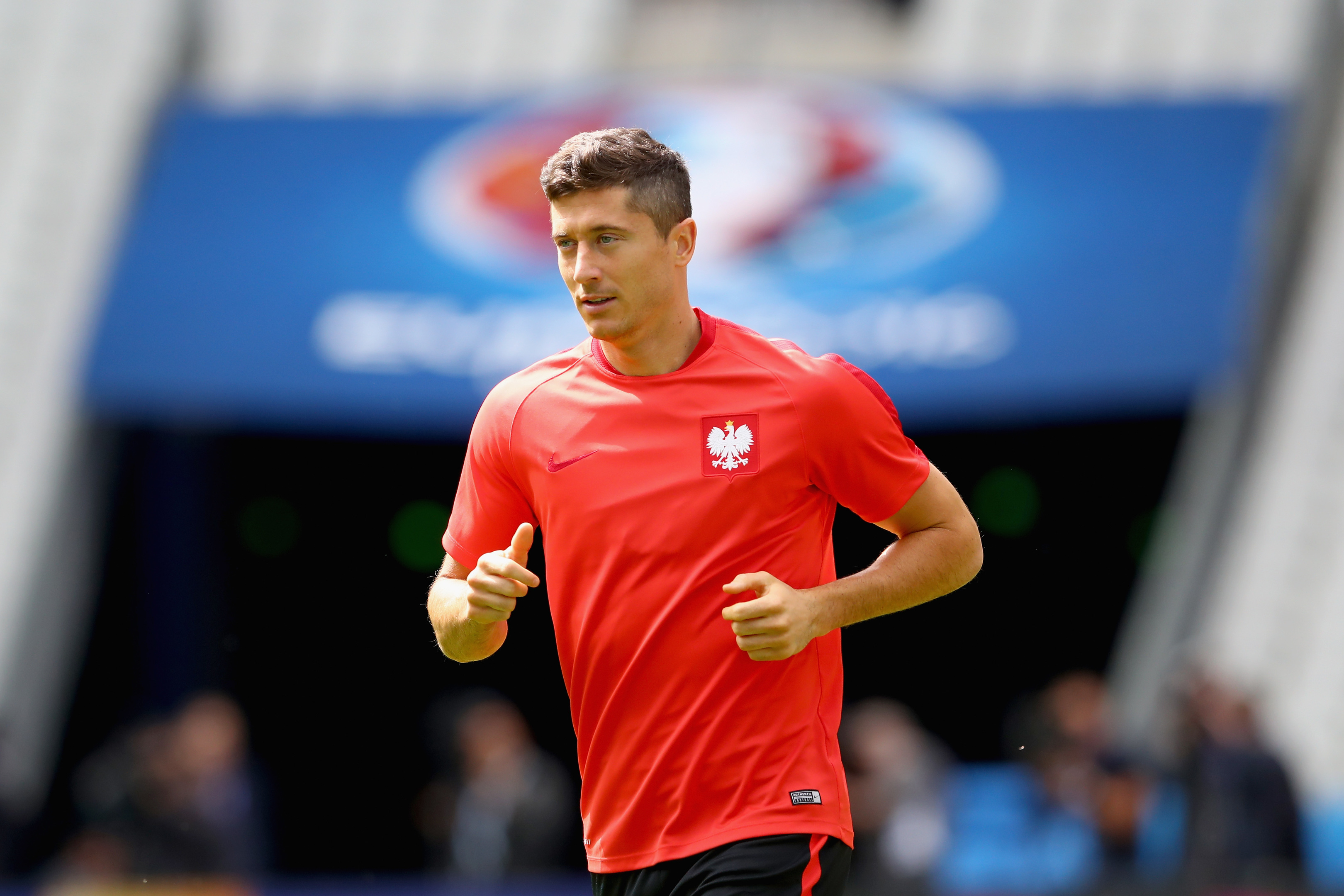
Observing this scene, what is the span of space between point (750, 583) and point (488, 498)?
2.29 ft

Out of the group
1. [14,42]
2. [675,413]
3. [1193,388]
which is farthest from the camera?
[14,42]

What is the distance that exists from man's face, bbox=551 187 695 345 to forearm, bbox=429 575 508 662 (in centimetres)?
59

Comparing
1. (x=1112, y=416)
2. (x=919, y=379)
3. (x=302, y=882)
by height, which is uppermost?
(x=919, y=379)

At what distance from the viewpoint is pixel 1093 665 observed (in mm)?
15984

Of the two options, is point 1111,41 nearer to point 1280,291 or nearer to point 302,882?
point 1280,291

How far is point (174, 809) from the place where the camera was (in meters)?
9.75

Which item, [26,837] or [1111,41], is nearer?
[26,837]

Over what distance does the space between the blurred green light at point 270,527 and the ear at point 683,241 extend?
1277 centimetres

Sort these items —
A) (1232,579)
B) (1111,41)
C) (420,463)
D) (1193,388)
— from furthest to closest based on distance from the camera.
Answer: (420,463), (1111,41), (1232,579), (1193,388)

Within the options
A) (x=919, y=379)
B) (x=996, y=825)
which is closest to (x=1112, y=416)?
(x=919, y=379)

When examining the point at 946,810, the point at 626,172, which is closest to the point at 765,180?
the point at 946,810

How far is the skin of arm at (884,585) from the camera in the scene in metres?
3.09

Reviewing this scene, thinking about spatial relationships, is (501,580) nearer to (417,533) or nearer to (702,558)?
(702,558)

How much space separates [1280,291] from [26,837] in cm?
915
